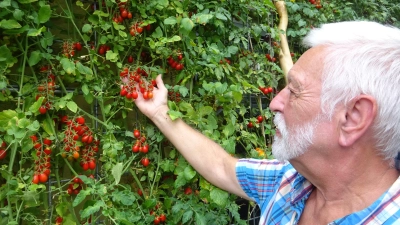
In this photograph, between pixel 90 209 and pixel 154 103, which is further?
pixel 154 103

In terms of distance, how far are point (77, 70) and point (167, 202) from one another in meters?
0.58

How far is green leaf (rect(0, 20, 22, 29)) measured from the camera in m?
1.21

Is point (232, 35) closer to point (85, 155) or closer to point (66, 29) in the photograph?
point (66, 29)

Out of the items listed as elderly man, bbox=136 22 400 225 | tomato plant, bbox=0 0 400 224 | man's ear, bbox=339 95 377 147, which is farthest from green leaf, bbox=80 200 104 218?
man's ear, bbox=339 95 377 147

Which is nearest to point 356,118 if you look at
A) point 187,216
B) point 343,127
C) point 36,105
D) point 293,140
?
point 343,127

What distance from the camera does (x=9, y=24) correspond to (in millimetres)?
1226

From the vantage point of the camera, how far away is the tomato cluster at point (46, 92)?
1344 mm

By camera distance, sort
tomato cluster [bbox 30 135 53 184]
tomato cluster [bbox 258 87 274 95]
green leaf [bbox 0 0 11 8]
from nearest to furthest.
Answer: green leaf [bbox 0 0 11 8] < tomato cluster [bbox 30 135 53 184] < tomato cluster [bbox 258 87 274 95]

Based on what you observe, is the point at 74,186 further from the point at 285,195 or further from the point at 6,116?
the point at 285,195

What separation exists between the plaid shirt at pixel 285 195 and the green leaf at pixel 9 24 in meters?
0.86

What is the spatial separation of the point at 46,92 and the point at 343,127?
0.94m

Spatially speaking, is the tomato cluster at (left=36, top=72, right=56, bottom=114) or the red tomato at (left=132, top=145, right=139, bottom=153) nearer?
the tomato cluster at (left=36, top=72, right=56, bottom=114)

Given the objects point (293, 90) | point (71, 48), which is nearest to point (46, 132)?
point (71, 48)

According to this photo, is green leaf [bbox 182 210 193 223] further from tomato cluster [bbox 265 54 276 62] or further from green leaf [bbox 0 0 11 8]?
tomato cluster [bbox 265 54 276 62]
